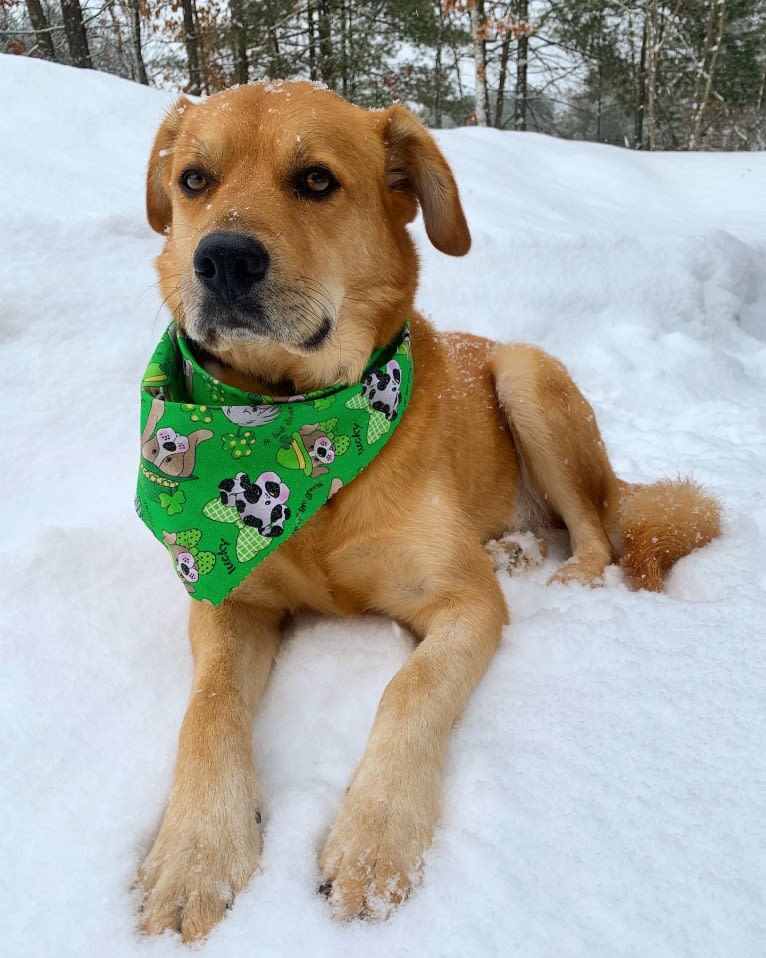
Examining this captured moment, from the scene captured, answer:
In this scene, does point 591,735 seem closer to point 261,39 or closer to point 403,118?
point 403,118

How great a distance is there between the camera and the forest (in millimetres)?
15062

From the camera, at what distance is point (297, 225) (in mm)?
2061

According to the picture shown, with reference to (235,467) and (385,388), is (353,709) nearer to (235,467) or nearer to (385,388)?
(235,467)

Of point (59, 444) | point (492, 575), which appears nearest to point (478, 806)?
point (492, 575)

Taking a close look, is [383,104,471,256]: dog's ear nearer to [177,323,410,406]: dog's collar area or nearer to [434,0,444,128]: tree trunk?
[177,323,410,406]: dog's collar area

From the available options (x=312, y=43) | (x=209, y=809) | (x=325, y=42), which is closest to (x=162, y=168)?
(x=209, y=809)

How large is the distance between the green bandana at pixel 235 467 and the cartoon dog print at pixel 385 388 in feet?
0.13

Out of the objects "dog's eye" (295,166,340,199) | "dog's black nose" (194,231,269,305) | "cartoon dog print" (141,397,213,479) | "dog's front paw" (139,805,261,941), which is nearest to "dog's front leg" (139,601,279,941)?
"dog's front paw" (139,805,261,941)

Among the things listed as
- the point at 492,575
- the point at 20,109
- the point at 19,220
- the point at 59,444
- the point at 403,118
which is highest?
the point at 403,118

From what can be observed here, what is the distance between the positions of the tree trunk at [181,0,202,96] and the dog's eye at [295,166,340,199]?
50.1 ft

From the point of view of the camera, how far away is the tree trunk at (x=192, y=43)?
1525 centimetres

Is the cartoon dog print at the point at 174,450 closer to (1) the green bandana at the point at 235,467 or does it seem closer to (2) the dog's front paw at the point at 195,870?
(1) the green bandana at the point at 235,467

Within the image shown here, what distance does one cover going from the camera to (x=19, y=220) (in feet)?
14.6

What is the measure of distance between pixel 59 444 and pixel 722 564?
3.09 m
